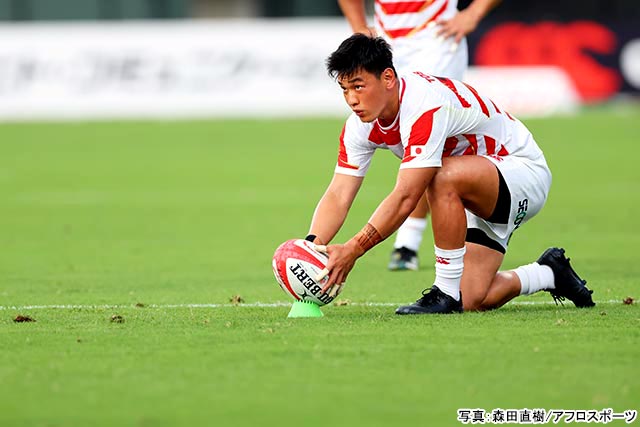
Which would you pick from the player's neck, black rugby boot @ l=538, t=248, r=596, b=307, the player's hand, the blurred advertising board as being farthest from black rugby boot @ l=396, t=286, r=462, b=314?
the blurred advertising board

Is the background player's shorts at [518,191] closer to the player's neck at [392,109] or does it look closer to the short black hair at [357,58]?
the player's neck at [392,109]

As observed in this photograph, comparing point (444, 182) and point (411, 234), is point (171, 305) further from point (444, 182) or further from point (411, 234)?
point (411, 234)

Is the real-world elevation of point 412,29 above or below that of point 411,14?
below

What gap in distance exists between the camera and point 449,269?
6.88 metres

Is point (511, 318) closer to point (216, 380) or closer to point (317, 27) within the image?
point (216, 380)

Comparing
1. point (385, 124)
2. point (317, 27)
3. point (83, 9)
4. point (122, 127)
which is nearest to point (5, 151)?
point (122, 127)

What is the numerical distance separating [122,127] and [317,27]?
496cm

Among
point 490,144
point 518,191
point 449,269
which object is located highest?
point 490,144

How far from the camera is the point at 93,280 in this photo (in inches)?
352

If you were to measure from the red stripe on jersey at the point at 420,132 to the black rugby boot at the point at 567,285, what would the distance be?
1.31m

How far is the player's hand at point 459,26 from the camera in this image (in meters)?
9.65

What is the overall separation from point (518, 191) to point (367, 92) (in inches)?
46.6

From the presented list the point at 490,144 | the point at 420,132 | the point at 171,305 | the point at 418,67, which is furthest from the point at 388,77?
the point at 418,67

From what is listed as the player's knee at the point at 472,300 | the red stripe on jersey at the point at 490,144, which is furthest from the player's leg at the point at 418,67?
the player's knee at the point at 472,300
